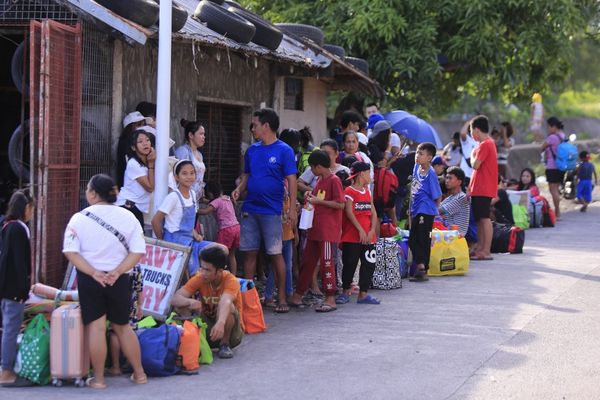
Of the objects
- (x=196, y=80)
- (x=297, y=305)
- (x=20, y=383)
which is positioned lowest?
(x=20, y=383)

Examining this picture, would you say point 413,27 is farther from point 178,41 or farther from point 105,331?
point 105,331

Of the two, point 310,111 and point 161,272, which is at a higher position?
point 310,111

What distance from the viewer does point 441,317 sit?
965 cm

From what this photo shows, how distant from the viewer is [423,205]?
11695mm

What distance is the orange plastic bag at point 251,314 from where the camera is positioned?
8859 millimetres

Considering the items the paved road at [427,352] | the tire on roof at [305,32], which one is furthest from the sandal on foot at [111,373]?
the tire on roof at [305,32]

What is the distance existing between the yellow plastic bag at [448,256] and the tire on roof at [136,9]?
5001 millimetres

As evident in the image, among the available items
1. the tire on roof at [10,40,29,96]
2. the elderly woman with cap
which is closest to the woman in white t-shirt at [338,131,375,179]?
the elderly woman with cap

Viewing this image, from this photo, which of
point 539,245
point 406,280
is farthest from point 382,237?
point 539,245

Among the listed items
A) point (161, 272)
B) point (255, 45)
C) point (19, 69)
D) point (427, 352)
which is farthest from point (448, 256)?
point (19, 69)

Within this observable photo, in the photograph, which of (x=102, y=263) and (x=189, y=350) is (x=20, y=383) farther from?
(x=189, y=350)

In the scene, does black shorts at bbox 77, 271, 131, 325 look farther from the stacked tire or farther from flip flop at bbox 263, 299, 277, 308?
the stacked tire

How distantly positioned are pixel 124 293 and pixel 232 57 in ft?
19.9

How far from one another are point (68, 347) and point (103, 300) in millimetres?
441
